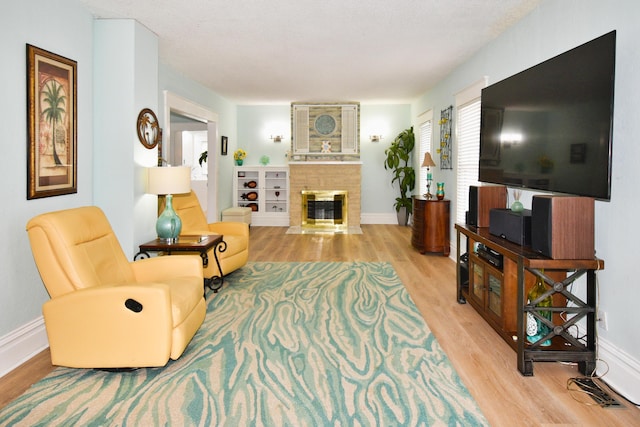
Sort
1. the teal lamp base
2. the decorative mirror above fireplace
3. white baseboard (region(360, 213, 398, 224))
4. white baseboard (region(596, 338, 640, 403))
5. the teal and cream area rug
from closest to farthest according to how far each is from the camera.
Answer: the teal and cream area rug < white baseboard (region(596, 338, 640, 403)) < the teal lamp base < the decorative mirror above fireplace < white baseboard (region(360, 213, 398, 224))

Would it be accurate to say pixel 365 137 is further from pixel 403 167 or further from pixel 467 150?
pixel 467 150

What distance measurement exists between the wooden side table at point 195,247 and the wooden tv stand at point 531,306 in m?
2.28

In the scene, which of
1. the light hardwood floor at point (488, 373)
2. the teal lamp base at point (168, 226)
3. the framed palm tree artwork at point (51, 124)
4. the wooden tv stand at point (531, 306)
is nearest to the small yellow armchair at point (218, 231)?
the teal lamp base at point (168, 226)

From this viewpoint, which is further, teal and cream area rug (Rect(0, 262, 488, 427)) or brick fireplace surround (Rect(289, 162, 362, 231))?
brick fireplace surround (Rect(289, 162, 362, 231))

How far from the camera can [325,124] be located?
30.8ft

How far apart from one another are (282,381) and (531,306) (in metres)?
1.49

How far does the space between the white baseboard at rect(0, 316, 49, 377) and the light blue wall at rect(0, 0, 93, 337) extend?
48mm

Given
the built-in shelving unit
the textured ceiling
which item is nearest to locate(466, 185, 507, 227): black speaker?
the textured ceiling

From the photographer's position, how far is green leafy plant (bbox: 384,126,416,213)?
902 cm

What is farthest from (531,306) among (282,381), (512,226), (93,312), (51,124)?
(51,124)

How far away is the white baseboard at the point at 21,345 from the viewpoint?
2.86 m

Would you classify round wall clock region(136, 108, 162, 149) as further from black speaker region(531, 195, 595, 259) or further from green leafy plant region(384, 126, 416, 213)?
green leafy plant region(384, 126, 416, 213)

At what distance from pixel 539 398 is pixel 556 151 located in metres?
1.47

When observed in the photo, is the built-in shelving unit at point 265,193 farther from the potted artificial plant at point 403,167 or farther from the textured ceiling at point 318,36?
the textured ceiling at point 318,36
